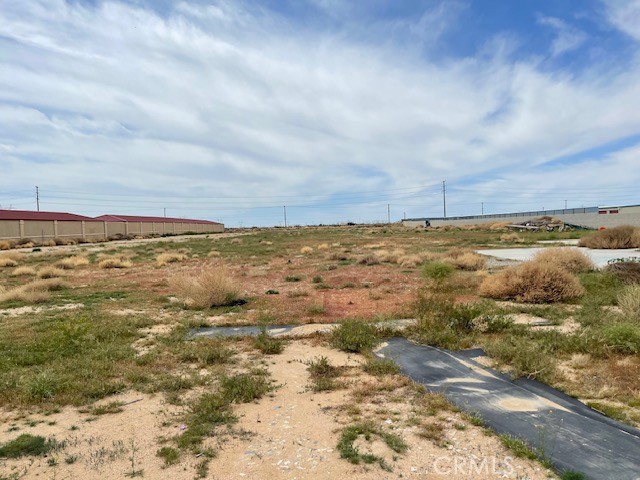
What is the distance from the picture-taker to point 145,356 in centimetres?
767

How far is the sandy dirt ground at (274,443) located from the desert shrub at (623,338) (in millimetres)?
4030

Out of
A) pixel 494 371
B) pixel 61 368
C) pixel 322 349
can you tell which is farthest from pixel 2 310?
pixel 494 371

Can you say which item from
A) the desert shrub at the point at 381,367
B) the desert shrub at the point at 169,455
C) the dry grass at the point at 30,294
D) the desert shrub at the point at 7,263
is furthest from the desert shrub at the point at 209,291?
the desert shrub at the point at 7,263

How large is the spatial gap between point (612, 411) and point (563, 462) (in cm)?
157

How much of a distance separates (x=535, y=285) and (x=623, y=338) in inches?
193

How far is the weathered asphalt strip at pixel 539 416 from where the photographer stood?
4.12 m

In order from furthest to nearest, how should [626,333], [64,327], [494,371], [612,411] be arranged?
[64,327] → [626,333] → [494,371] → [612,411]

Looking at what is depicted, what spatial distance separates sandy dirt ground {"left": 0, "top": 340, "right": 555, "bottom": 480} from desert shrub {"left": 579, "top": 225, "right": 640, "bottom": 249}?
25965 mm

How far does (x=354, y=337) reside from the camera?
820 cm

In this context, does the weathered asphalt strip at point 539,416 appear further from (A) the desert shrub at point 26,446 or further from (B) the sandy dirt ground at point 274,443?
(A) the desert shrub at point 26,446

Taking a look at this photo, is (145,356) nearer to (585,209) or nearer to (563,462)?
(563,462)

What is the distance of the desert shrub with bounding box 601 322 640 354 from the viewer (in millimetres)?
7086

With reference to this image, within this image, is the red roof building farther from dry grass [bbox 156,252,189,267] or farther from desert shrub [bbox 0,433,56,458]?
desert shrub [bbox 0,433,56,458]

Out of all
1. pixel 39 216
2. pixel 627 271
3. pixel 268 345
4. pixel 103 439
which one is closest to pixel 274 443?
pixel 103 439
